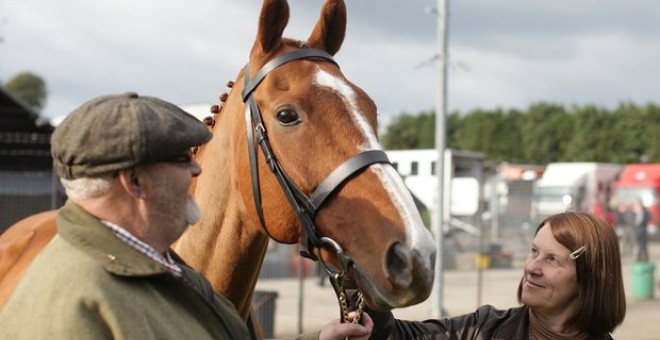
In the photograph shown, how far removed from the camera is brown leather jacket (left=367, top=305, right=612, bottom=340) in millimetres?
2947

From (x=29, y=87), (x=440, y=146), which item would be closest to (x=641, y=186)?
(x=440, y=146)

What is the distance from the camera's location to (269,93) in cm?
298

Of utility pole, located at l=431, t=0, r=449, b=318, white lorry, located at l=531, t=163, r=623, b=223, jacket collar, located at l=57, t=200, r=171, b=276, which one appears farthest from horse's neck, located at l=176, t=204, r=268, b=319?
white lorry, located at l=531, t=163, r=623, b=223

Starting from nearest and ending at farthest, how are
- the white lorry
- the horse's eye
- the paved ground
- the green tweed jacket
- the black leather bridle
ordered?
the green tweed jacket
the black leather bridle
the horse's eye
the paved ground
the white lorry

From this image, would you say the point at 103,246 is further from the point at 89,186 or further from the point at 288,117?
the point at 288,117

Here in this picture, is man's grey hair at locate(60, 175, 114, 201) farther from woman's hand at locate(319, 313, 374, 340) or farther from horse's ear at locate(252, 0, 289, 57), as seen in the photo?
horse's ear at locate(252, 0, 289, 57)

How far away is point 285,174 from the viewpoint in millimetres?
2857

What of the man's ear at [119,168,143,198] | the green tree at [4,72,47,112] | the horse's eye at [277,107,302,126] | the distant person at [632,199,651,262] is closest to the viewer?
the man's ear at [119,168,143,198]

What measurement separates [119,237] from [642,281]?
14.7m

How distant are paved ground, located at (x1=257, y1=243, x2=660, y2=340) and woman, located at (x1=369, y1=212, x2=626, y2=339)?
7.50 metres

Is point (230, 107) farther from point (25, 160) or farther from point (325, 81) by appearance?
point (25, 160)

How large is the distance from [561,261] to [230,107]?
139 cm

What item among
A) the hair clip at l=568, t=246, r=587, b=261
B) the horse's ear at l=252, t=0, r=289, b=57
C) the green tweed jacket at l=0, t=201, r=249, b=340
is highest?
the horse's ear at l=252, t=0, r=289, b=57

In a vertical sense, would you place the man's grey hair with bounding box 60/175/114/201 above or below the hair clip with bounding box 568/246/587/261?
above
